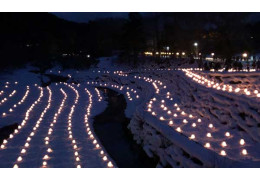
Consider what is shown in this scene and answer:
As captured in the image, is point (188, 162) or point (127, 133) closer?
point (188, 162)

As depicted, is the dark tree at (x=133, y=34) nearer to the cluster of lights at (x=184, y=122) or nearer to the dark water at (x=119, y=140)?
the dark water at (x=119, y=140)

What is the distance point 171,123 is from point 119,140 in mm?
1679

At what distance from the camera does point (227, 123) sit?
750 centimetres

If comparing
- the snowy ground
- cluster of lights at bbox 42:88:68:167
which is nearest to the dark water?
the snowy ground

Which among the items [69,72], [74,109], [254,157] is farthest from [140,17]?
[254,157]

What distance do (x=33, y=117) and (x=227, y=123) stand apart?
667cm

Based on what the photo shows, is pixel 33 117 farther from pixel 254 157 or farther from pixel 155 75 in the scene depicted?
pixel 155 75

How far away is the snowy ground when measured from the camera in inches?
250

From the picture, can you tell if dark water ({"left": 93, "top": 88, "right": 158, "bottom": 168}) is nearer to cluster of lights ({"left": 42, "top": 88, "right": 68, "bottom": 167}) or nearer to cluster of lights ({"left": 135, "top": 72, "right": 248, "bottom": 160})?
cluster of lights ({"left": 135, "top": 72, "right": 248, "bottom": 160})

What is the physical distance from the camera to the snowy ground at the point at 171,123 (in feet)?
20.8

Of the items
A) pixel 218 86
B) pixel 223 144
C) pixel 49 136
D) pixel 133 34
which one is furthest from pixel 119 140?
pixel 133 34

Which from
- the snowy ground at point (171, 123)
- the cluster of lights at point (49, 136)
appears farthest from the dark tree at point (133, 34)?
the cluster of lights at point (49, 136)

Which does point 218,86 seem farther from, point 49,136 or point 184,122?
point 49,136

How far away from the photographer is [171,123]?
26.9ft
